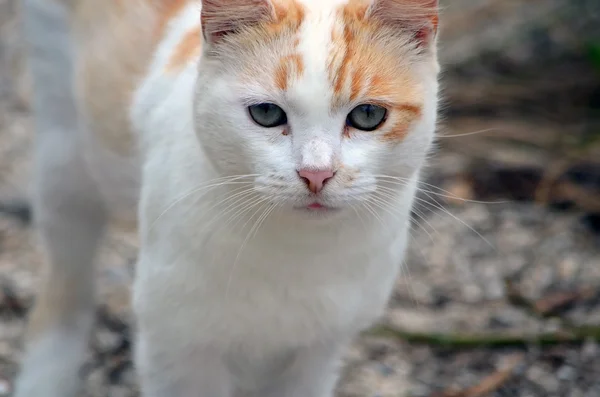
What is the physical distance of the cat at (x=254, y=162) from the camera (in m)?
1.22

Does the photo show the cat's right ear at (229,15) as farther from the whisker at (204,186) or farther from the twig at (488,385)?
the twig at (488,385)

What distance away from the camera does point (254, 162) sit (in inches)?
48.6

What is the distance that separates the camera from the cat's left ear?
1.28m

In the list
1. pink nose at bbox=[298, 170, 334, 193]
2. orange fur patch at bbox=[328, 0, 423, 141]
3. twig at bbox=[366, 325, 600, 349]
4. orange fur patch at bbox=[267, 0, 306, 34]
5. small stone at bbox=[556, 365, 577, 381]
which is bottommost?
small stone at bbox=[556, 365, 577, 381]

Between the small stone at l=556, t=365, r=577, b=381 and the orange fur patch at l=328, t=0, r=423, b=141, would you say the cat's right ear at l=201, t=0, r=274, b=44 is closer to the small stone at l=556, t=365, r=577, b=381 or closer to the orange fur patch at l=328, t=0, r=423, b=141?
the orange fur patch at l=328, t=0, r=423, b=141

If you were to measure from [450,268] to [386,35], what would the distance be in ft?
4.36

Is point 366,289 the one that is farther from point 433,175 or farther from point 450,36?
point 450,36

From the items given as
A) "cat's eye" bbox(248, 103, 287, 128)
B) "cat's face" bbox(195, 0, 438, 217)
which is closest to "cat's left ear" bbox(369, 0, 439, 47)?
"cat's face" bbox(195, 0, 438, 217)

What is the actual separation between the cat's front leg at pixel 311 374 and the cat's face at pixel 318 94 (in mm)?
453

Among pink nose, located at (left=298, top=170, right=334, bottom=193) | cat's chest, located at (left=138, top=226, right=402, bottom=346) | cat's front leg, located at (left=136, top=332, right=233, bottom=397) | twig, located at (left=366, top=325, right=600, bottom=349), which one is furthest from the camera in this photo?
twig, located at (left=366, top=325, right=600, bottom=349)

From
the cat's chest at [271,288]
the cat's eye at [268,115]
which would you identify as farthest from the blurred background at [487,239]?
the cat's eye at [268,115]

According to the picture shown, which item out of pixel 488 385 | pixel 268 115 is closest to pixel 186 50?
pixel 268 115

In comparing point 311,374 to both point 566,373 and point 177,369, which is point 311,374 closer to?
point 177,369

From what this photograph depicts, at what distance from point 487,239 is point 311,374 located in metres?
1.07
